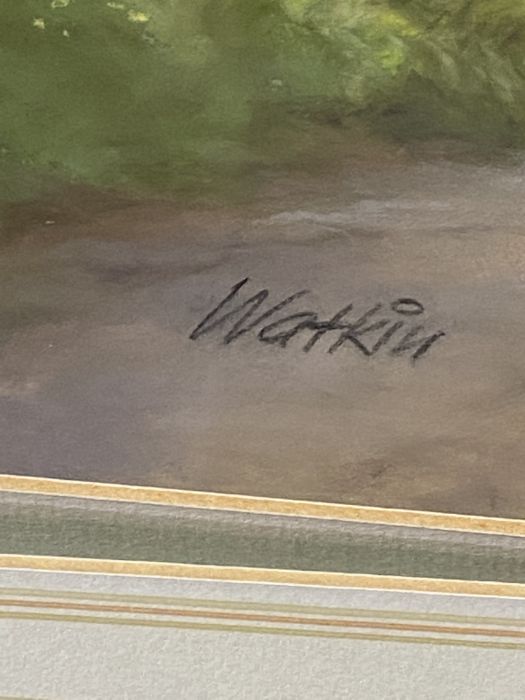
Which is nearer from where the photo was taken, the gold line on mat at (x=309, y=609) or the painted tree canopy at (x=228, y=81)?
the painted tree canopy at (x=228, y=81)

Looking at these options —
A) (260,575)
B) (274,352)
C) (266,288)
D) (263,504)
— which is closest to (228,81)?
(266,288)

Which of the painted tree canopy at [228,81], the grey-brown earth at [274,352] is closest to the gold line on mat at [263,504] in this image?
the grey-brown earth at [274,352]

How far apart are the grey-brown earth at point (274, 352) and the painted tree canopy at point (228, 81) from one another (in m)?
0.07

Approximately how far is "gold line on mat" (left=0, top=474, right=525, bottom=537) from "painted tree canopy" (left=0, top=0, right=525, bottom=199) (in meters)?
0.50

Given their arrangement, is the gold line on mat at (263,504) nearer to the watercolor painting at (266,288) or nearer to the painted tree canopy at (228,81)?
Answer: the watercolor painting at (266,288)

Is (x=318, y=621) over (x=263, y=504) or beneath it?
beneath

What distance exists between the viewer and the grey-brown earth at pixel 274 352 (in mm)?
1331

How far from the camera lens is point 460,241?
1.33 m

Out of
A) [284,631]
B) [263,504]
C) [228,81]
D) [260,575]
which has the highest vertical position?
[228,81]

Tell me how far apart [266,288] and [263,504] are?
0.36 meters
